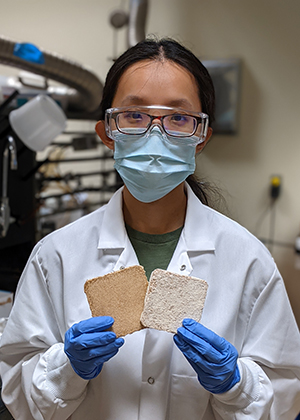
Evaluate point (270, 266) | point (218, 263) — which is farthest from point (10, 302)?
point (270, 266)

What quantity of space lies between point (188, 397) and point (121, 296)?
31 centimetres

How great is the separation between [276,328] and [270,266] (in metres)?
0.15

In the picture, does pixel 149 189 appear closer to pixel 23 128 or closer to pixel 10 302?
pixel 10 302

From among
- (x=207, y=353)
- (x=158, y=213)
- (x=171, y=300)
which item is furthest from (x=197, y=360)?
(x=158, y=213)

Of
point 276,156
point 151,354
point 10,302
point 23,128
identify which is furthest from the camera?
point 276,156

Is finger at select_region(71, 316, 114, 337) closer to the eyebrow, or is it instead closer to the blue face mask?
the blue face mask

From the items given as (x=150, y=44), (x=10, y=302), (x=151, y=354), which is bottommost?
(x=10, y=302)

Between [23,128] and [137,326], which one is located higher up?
[23,128]

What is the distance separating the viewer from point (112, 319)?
872 millimetres

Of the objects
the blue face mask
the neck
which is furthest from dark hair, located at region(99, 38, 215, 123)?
the neck

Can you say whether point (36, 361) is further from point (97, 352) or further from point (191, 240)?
point (191, 240)

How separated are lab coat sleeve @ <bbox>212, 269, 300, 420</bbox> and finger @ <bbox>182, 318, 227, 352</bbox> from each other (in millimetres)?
99

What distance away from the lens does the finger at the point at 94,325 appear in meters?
0.86

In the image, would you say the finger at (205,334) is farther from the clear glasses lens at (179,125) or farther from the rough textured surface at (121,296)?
the clear glasses lens at (179,125)
